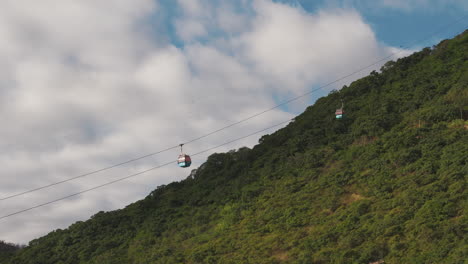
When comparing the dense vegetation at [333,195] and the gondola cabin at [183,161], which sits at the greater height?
the gondola cabin at [183,161]

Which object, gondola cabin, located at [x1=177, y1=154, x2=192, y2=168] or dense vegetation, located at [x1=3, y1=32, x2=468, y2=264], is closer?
dense vegetation, located at [x1=3, y1=32, x2=468, y2=264]

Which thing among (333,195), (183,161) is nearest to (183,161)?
(183,161)

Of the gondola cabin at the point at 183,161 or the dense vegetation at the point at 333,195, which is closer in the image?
the dense vegetation at the point at 333,195

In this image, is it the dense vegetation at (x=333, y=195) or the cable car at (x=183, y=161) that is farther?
the cable car at (x=183, y=161)

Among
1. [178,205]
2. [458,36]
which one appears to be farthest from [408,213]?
[458,36]

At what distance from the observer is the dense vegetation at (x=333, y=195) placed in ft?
93.6

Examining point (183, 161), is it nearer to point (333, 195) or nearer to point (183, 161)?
point (183, 161)

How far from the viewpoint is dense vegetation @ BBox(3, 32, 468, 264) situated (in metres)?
28.5

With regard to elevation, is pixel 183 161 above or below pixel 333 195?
above

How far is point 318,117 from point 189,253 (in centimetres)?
2426

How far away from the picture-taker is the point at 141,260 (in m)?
44.4

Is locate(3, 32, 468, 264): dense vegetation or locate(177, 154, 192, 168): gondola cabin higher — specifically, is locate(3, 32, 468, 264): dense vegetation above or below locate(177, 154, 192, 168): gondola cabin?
below

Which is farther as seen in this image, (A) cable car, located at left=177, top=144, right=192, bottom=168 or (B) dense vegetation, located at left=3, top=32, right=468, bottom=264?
(A) cable car, located at left=177, top=144, right=192, bottom=168

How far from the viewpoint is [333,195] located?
126 feet
